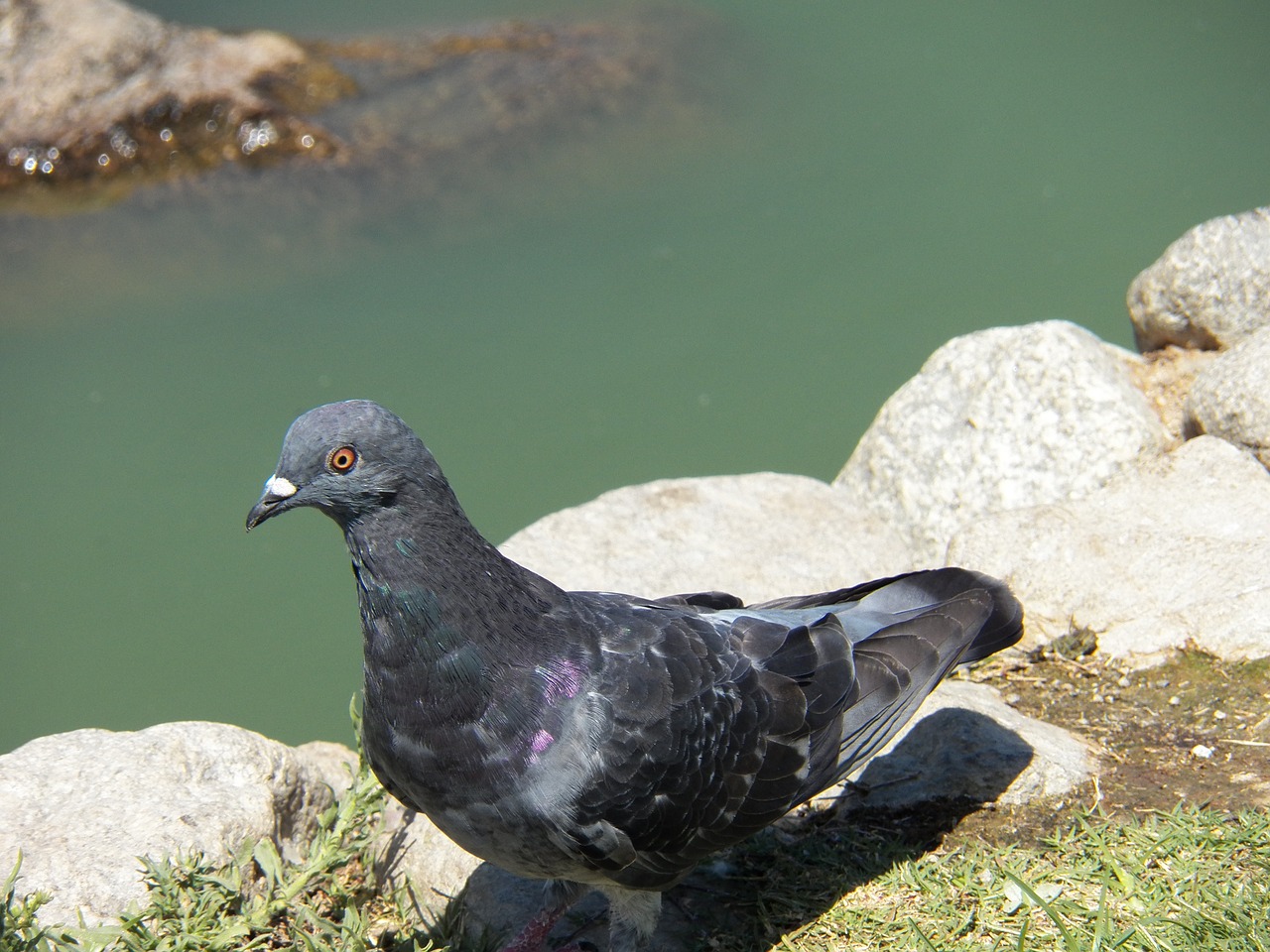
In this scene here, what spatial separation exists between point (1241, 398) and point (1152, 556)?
874 millimetres

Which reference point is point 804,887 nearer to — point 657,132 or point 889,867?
point 889,867

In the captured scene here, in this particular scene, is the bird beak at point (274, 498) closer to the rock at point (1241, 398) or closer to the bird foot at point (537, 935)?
the bird foot at point (537, 935)

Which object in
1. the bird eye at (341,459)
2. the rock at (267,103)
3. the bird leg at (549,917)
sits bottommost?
the bird leg at (549,917)

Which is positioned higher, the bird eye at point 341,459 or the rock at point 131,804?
the bird eye at point 341,459

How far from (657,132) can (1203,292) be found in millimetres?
5770

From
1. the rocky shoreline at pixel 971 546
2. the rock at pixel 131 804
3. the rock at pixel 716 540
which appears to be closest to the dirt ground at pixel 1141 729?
the rocky shoreline at pixel 971 546

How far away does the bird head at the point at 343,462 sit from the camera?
2.67 metres

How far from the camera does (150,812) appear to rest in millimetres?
3479

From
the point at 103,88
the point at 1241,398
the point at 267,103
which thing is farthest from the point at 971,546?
the point at 103,88

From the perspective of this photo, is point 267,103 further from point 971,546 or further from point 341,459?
point 341,459

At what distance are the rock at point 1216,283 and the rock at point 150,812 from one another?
414cm

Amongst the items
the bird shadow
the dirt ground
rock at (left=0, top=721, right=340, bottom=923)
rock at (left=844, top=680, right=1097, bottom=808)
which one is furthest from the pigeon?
rock at (left=0, top=721, right=340, bottom=923)

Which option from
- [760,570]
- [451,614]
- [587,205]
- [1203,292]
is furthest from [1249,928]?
[587,205]

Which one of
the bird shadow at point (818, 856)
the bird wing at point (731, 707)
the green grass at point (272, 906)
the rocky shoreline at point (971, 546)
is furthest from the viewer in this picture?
the rocky shoreline at point (971, 546)
